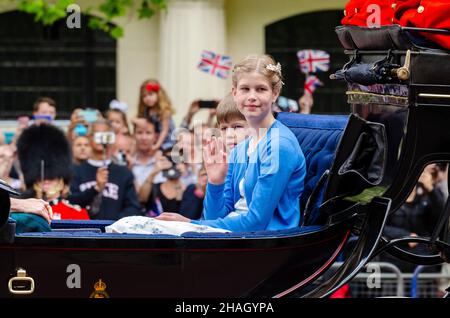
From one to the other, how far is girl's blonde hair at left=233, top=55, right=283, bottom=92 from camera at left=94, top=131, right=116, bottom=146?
4569 millimetres

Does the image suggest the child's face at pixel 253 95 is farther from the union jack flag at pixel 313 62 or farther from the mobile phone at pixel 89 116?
the mobile phone at pixel 89 116

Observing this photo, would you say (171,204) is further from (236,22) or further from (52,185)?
(236,22)

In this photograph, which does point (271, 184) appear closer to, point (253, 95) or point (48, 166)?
point (253, 95)

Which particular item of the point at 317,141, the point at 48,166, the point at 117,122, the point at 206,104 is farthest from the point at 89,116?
the point at 317,141

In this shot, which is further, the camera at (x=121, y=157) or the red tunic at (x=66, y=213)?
the camera at (x=121, y=157)

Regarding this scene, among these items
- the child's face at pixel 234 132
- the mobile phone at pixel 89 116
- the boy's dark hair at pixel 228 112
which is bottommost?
the mobile phone at pixel 89 116

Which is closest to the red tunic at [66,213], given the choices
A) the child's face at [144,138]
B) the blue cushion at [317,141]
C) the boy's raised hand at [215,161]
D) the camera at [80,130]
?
the boy's raised hand at [215,161]

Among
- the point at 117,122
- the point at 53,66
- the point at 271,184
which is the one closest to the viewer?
the point at 271,184

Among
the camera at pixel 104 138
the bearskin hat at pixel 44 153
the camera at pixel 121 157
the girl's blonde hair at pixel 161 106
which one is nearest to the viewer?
the bearskin hat at pixel 44 153

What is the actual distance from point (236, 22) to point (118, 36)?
6.90 feet

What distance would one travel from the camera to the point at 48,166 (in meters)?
8.91

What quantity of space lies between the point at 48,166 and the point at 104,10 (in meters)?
4.29

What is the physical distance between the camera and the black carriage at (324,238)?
18.5ft

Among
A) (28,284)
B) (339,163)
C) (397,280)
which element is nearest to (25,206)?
(28,284)
